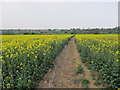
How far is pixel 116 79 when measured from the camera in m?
3.59

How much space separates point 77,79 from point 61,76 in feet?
3.13

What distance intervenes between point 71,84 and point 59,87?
0.59m

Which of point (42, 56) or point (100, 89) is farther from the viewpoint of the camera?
point (42, 56)

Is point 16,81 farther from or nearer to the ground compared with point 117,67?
nearer to the ground

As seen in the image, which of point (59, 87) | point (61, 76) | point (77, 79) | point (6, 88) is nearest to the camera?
point (6, 88)

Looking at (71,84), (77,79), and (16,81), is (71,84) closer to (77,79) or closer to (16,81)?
(77,79)

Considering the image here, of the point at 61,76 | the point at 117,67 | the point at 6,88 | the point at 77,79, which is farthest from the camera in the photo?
the point at 61,76

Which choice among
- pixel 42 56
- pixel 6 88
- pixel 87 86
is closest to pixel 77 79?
pixel 87 86

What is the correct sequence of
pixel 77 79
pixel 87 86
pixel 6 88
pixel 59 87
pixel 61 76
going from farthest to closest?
pixel 61 76
pixel 77 79
pixel 59 87
pixel 87 86
pixel 6 88

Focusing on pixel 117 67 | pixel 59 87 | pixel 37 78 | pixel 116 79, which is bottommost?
pixel 59 87

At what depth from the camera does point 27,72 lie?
407cm

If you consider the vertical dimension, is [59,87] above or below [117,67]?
below

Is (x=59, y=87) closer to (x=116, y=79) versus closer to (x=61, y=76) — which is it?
(x=61, y=76)

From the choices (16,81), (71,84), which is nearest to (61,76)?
(71,84)
